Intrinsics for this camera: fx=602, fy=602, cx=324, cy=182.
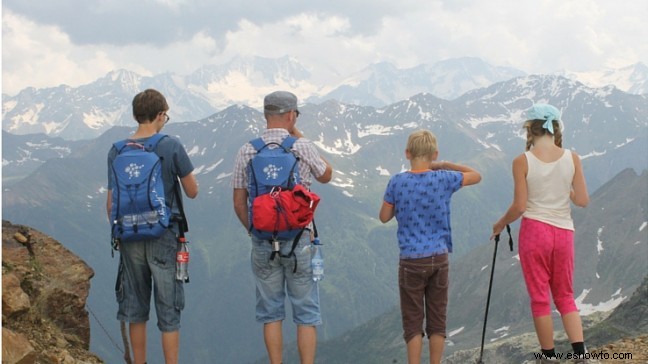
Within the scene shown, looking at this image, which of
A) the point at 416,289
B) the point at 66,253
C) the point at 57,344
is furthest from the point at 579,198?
the point at 66,253

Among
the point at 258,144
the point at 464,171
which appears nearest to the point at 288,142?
the point at 258,144

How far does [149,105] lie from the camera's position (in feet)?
28.8

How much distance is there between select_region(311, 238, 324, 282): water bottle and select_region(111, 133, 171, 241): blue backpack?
6.95ft

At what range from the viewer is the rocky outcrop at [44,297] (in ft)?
28.9

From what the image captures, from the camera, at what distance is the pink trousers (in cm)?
870

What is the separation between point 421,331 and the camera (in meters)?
9.20

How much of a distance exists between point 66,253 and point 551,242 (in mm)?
8879

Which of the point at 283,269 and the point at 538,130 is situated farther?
the point at 538,130

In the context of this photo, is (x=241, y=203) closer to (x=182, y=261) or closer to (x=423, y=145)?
(x=182, y=261)

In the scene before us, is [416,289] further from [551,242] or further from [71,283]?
[71,283]

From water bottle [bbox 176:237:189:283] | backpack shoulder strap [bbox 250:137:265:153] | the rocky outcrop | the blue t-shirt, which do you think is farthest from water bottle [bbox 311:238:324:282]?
the rocky outcrop

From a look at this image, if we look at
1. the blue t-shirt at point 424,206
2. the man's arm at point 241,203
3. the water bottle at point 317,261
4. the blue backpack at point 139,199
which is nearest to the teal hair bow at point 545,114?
the blue t-shirt at point 424,206

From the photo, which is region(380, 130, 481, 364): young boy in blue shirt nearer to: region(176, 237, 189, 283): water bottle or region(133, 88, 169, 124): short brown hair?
region(176, 237, 189, 283): water bottle

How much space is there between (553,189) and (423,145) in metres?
2.03
